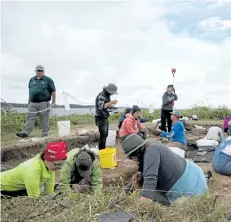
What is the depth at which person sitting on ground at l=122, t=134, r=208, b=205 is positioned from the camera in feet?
11.3

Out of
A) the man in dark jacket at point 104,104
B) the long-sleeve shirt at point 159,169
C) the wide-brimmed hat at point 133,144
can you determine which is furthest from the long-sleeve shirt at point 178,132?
the wide-brimmed hat at point 133,144

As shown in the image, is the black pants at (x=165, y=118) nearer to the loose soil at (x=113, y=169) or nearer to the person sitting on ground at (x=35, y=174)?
the loose soil at (x=113, y=169)

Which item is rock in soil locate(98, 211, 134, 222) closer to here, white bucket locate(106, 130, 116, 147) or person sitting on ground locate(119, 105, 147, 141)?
person sitting on ground locate(119, 105, 147, 141)

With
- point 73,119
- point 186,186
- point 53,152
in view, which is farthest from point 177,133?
point 73,119

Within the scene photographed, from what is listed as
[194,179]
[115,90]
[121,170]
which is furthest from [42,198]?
[115,90]

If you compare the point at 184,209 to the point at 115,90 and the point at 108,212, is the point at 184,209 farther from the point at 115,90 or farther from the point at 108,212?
the point at 115,90

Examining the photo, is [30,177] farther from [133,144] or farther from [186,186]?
[186,186]

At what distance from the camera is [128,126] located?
26.9 feet

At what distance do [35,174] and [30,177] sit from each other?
0.19ft

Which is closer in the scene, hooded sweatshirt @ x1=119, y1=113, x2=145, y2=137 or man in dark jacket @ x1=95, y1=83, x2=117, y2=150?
man in dark jacket @ x1=95, y1=83, x2=117, y2=150

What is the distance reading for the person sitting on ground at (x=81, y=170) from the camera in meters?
4.41

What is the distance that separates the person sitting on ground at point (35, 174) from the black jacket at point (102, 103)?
3350 mm

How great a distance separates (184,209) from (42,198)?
1022mm

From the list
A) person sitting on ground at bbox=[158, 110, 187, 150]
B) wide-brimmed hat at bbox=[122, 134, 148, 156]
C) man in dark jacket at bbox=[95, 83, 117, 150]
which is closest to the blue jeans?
wide-brimmed hat at bbox=[122, 134, 148, 156]
